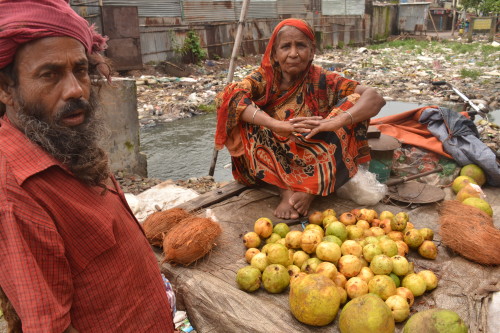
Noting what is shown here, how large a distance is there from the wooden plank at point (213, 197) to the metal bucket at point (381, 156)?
134 centimetres

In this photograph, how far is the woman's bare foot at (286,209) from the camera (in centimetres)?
347

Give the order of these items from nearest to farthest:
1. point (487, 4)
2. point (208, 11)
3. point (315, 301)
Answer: point (315, 301), point (208, 11), point (487, 4)

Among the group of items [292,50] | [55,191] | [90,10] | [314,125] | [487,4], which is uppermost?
[487,4]

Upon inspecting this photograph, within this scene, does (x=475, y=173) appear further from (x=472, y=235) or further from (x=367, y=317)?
(x=367, y=317)

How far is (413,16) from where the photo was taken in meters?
29.8

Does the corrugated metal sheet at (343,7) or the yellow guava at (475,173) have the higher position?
the corrugated metal sheet at (343,7)

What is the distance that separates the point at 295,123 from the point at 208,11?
13891 millimetres

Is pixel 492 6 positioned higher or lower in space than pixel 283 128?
higher

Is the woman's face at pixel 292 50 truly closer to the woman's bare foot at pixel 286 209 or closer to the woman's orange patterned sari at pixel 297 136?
the woman's orange patterned sari at pixel 297 136

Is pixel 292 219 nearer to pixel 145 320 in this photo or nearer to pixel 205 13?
pixel 145 320

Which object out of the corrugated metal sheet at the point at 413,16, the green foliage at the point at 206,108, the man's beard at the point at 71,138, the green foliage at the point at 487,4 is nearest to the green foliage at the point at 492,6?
the green foliage at the point at 487,4

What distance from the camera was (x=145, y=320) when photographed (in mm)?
1868

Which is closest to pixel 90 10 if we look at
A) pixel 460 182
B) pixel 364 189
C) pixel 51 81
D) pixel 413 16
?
pixel 364 189

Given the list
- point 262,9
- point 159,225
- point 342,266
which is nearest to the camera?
point 342,266
